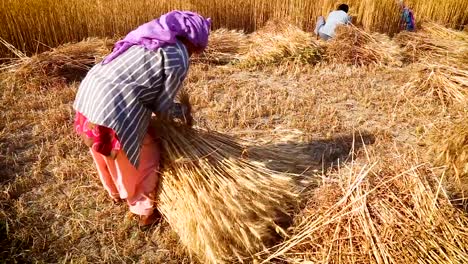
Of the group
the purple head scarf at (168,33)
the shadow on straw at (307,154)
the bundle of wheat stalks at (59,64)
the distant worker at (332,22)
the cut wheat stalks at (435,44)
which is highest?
the purple head scarf at (168,33)

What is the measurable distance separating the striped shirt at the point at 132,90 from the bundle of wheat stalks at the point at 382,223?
0.96 metres

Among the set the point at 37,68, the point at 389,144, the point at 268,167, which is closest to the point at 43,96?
the point at 37,68

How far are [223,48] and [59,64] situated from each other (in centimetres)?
189

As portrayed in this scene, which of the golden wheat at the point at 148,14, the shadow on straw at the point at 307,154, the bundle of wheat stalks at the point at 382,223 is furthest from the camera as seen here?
the golden wheat at the point at 148,14

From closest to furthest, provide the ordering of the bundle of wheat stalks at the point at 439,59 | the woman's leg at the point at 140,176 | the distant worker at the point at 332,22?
the woman's leg at the point at 140,176 → the bundle of wheat stalks at the point at 439,59 → the distant worker at the point at 332,22

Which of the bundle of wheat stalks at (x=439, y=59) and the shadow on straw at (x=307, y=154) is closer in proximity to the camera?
the shadow on straw at (x=307, y=154)

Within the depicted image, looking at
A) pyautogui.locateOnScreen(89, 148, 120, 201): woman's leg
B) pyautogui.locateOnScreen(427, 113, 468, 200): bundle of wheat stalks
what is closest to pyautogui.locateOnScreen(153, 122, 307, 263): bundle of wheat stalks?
pyautogui.locateOnScreen(89, 148, 120, 201): woman's leg

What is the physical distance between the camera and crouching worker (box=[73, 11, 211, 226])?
6.64 feet

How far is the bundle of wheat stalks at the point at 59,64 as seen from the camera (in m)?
4.14

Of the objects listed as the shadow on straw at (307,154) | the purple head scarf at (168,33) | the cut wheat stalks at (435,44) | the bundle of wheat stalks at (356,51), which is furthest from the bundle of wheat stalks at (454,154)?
the cut wheat stalks at (435,44)

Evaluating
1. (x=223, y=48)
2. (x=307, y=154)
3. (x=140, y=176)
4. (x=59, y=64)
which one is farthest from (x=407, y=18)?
Answer: (x=140, y=176)

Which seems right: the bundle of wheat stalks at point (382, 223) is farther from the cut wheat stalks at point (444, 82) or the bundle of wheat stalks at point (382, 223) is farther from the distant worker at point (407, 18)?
the distant worker at point (407, 18)

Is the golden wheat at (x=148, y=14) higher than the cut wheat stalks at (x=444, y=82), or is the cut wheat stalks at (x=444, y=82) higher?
the golden wheat at (x=148, y=14)

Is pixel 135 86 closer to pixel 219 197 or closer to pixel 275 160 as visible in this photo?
pixel 219 197
